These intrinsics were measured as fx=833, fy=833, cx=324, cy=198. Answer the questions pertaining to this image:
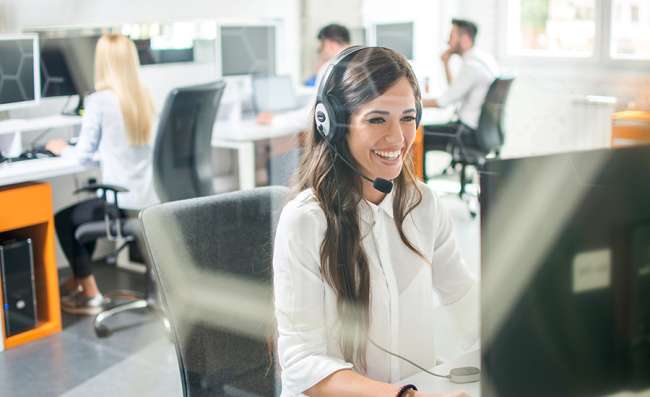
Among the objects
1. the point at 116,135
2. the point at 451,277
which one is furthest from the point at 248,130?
the point at 451,277

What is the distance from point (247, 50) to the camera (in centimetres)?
384

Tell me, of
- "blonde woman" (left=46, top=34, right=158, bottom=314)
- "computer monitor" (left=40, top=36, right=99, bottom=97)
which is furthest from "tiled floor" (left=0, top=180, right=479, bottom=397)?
"computer monitor" (left=40, top=36, right=99, bottom=97)

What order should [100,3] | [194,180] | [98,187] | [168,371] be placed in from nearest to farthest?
[168,371] → [98,187] → [194,180] → [100,3]

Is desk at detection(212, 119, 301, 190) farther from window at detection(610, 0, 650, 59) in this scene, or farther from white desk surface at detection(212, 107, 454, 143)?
window at detection(610, 0, 650, 59)

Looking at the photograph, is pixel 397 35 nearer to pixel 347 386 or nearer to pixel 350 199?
pixel 350 199

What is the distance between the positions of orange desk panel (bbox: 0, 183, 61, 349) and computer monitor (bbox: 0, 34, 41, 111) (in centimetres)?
42

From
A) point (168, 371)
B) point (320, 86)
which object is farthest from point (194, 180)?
point (320, 86)

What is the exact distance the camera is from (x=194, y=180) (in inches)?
112

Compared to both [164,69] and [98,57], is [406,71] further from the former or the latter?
[164,69]

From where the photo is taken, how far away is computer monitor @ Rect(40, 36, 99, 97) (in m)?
3.07

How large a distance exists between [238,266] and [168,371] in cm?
124

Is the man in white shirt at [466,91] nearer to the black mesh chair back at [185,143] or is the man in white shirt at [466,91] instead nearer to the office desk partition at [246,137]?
the office desk partition at [246,137]

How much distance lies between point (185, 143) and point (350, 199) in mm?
1807

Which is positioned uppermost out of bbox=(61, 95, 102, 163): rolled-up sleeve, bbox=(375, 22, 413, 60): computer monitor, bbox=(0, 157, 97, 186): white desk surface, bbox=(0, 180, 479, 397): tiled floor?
bbox=(375, 22, 413, 60): computer monitor
